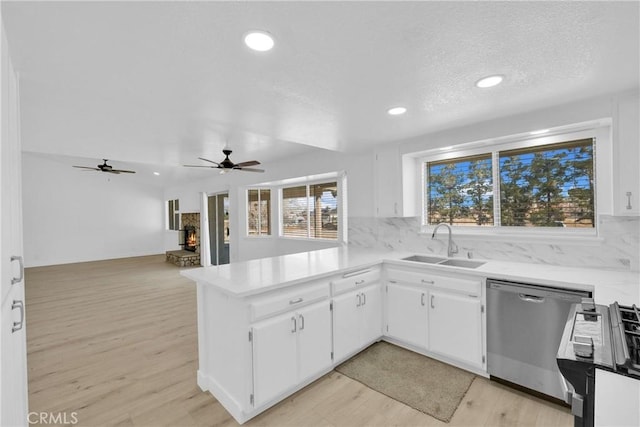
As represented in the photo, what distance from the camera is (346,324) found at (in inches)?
99.5

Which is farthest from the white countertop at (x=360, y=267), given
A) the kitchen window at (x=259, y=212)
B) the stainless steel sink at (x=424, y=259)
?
the kitchen window at (x=259, y=212)

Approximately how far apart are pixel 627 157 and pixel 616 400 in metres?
1.97

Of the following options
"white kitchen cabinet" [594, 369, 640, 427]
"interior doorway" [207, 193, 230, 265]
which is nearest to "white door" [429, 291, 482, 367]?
"white kitchen cabinet" [594, 369, 640, 427]

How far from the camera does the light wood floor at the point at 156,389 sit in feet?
6.32

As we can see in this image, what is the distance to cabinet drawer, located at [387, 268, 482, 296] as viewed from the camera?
93.4 inches

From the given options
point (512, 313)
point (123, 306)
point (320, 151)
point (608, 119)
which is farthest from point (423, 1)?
point (123, 306)

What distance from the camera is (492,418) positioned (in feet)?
6.28

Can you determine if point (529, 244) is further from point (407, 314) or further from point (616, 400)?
point (616, 400)

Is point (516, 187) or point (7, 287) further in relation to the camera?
point (516, 187)

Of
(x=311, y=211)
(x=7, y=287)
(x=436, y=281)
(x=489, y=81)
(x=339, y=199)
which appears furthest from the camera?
(x=311, y=211)

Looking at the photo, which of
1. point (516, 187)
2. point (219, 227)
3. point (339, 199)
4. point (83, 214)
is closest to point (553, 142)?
point (516, 187)

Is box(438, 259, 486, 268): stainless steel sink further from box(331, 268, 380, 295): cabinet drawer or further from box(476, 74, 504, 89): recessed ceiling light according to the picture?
box(476, 74, 504, 89): recessed ceiling light

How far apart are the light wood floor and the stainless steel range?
1099 mm

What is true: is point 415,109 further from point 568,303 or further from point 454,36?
point 568,303
